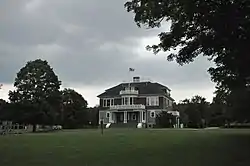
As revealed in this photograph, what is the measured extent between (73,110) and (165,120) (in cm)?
1718

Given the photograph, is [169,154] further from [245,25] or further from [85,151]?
[245,25]

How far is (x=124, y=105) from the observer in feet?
295

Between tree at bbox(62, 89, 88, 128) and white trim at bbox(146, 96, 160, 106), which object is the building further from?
tree at bbox(62, 89, 88, 128)

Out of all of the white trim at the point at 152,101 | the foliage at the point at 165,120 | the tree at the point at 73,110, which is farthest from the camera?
the white trim at the point at 152,101

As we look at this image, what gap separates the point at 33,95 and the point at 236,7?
5830 centimetres

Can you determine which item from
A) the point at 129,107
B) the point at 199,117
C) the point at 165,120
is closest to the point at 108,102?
the point at 129,107

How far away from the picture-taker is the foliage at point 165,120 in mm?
77681

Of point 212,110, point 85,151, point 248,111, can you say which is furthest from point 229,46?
point 212,110

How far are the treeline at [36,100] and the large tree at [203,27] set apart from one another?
167 ft

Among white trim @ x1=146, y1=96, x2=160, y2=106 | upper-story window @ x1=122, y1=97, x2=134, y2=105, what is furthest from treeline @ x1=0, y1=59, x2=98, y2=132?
white trim @ x1=146, y1=96, x2=160, y2=106

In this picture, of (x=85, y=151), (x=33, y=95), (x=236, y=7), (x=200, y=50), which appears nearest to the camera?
(x=236, y=7)

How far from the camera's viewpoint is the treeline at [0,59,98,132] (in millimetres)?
66312

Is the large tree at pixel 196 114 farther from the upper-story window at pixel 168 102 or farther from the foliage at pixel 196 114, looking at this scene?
the upper-story window at pixel 168 102

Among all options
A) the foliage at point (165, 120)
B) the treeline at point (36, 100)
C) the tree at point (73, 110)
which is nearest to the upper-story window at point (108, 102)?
the tree at point (73, 110)
